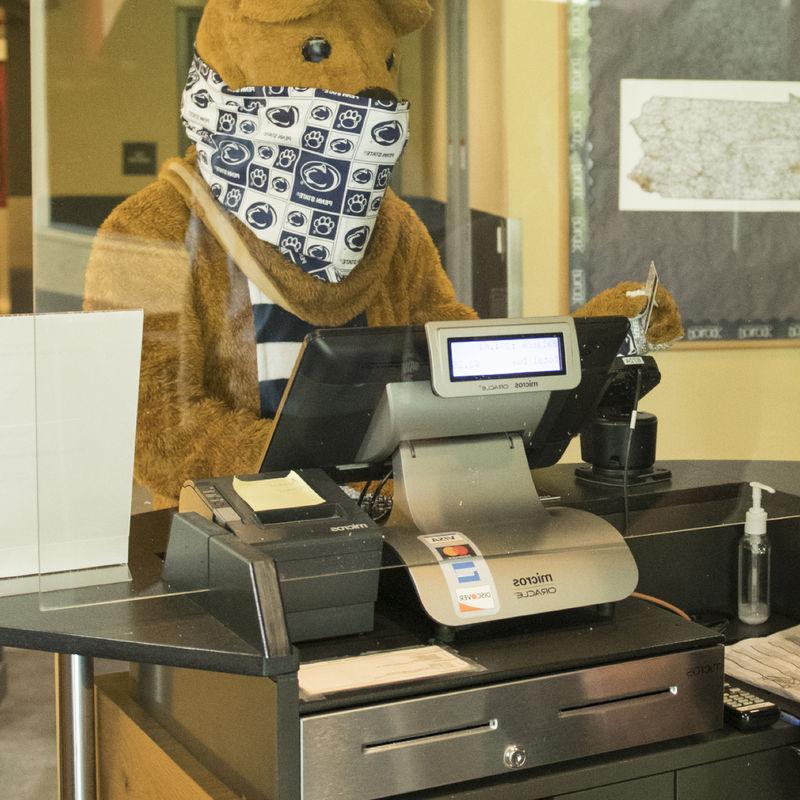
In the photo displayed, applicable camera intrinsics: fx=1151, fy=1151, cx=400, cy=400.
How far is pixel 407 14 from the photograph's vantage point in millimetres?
1592

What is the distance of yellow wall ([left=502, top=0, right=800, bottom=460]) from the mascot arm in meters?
0.46

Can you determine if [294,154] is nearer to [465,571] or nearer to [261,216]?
[261,216]

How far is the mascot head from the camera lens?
5.04 feet

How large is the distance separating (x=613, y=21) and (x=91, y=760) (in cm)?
131

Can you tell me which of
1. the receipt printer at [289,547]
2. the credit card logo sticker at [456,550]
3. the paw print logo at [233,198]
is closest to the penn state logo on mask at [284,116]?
the paw print logo at [233,198]

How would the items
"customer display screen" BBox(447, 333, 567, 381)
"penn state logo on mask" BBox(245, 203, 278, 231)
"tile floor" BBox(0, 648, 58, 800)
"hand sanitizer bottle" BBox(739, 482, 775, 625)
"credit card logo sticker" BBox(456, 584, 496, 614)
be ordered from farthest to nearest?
"tile floor" BBox(0, 648, 58, 800)
"hand sanitizer bottle" BBox(739, 482, 775, 625)
"penn state logo on mask" BBox(245, 203, 278, 231)
"customer display screen" BBox(447, 333, 567, 381)
"credit card logo sticker" BBox(456, 584, 496, 614)

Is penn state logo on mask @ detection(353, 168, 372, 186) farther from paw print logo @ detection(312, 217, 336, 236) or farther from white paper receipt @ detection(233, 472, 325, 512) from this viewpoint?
white paper receipt @ detection(233, 472, 325, 512)

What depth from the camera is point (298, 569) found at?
129 cm

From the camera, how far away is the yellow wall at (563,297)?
5.31 feet

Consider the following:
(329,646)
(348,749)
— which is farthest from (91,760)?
(348,749)

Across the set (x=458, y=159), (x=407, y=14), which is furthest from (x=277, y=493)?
(x=407, y=14)

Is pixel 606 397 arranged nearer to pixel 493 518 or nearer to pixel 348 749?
pixel 493 518

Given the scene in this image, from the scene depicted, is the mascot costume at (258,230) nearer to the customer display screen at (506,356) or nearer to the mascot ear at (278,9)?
the mascot ear at (278,9)

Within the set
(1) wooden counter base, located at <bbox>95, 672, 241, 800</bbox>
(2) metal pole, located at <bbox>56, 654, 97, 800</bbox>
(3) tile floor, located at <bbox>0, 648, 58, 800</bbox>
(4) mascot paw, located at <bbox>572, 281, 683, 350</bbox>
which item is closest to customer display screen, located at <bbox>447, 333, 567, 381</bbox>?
(4) mascot paw, located at <bbox>572, 281, 683, 350</bbox>
